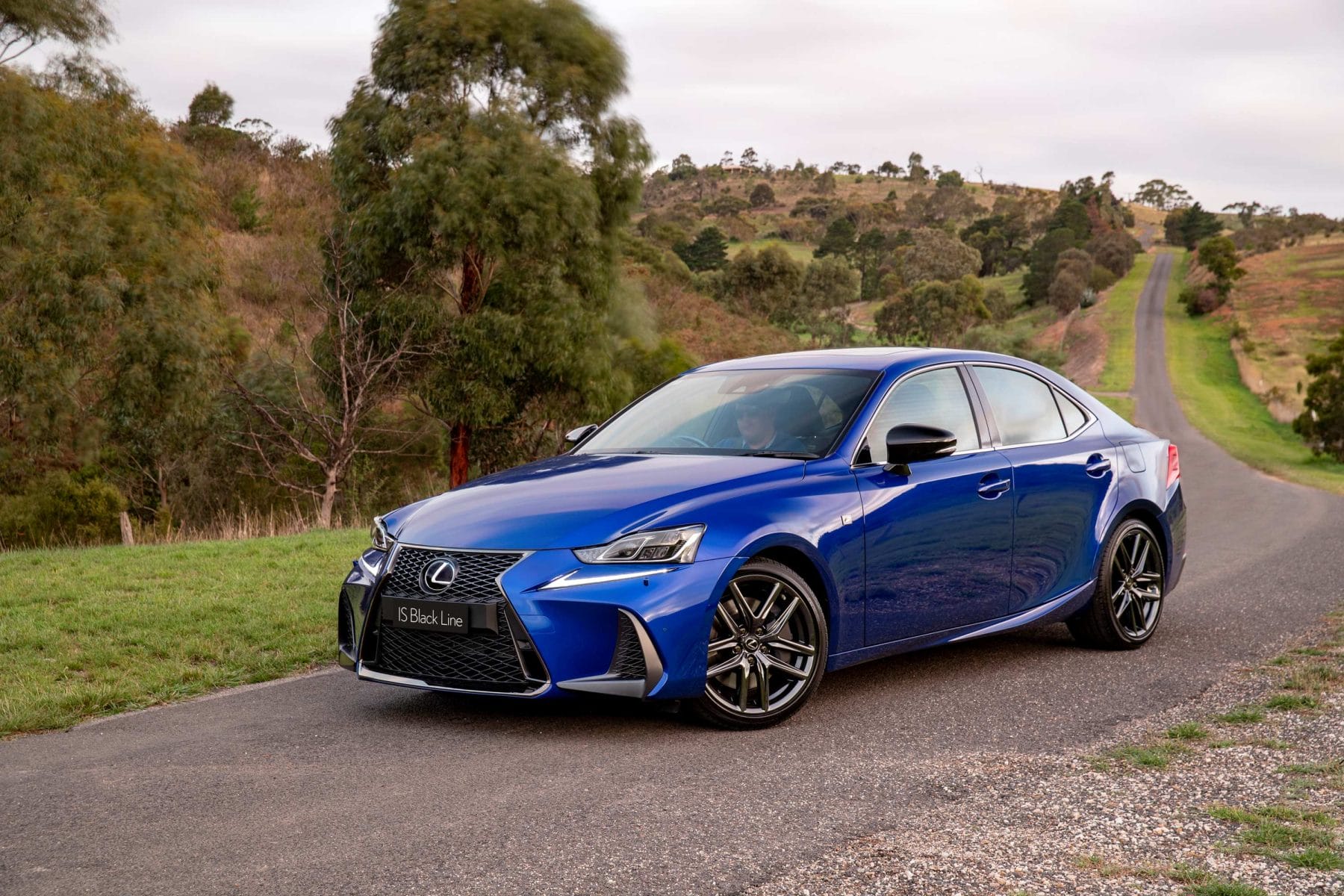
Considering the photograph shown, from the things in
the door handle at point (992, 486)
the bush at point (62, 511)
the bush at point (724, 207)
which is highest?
the bush at point (724, 207)

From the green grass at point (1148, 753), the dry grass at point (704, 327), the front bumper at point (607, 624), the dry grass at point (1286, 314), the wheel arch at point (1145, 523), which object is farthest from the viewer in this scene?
the dry grass at point (1286, 314)

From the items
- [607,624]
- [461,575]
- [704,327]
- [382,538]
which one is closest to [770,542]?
[607,624]

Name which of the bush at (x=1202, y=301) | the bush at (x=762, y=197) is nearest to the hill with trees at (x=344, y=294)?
the bush at (x=1202, y=301)

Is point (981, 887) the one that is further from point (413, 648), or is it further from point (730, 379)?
point (730, 379)

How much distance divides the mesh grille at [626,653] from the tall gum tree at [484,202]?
25442mm

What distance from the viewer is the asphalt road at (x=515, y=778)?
4031 millimetres

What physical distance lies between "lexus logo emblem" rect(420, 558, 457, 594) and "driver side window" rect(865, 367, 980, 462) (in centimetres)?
212

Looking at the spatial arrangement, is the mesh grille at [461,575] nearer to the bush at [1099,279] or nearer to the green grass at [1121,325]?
the green grass at [1121,325]

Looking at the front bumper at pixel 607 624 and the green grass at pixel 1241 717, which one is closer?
the front bumper at pixel 607 624

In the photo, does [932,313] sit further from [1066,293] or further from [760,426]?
[760,426]

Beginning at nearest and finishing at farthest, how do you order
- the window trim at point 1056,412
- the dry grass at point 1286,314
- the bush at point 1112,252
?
the window trim at point 1056,412
the dry grass at point 1286,314
the bush at point 1112,252

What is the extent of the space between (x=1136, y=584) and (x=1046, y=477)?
1144 millimetres

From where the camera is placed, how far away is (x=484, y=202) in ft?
99.9

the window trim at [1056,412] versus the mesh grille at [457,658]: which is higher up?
the window trim at [1056,412]
